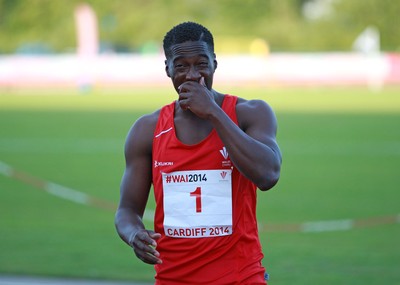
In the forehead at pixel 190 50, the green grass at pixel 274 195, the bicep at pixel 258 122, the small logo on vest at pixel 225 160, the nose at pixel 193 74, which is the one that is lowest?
the small logo on vest at pixel 225 160

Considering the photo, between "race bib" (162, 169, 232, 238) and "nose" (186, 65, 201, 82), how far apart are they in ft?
1.26

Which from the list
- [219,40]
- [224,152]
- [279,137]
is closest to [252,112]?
[224,152]

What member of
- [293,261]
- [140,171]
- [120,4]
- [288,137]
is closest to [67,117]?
[288,137]

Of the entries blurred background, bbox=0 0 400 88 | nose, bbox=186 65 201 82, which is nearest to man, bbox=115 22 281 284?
nose, bbox=186 65 201 82

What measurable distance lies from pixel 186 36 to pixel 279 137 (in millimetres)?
18188

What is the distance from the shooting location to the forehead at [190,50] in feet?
12.1

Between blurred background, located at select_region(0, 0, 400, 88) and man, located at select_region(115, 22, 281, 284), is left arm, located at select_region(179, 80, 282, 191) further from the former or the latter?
blurred background, located at select_region(0, 0, 400, 88)

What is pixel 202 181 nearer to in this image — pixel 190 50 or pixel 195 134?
pixel 195 134

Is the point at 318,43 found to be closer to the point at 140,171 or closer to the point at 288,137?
the point at 288,137

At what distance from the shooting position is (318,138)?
861 inches

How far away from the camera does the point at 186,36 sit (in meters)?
3.75

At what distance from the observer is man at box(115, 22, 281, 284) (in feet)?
11.8

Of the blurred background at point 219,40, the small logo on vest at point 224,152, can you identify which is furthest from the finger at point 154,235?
the blurred background at point 219,40

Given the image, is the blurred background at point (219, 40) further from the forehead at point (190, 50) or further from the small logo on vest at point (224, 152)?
the small logo on vest at point (224, 152)
